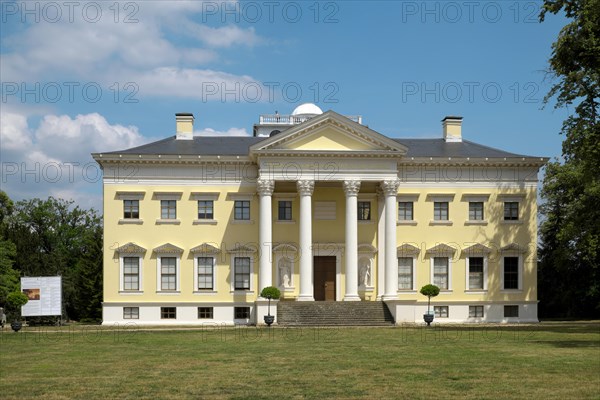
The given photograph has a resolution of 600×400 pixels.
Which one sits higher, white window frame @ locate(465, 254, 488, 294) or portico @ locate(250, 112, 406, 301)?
portico @ locate(250, 112, 406, 301)

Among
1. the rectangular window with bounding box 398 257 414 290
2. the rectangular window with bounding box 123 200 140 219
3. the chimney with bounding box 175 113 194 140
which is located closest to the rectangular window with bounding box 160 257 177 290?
the rectangular window with bounding box 123 200 140 219

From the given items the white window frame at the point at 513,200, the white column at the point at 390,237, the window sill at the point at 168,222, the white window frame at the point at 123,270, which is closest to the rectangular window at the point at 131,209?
the window sill at the point at 168,222

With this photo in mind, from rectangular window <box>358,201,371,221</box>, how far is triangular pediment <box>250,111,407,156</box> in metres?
4.31

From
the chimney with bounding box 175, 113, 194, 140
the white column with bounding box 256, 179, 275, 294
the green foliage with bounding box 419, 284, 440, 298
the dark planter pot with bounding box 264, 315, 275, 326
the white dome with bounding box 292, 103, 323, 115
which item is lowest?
the dark planter pot with bounding box 264, 315, 275, 326

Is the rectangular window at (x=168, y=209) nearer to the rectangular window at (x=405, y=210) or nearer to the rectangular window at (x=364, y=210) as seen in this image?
the rectangular window at (x=364, y=210)

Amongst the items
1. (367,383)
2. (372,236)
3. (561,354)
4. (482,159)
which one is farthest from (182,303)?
(367,383)

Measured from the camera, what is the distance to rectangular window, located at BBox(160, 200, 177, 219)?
151ft

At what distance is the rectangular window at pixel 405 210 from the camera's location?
47.2m

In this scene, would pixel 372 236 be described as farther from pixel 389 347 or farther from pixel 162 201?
pixel 389 347

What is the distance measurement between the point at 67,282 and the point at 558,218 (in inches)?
1486

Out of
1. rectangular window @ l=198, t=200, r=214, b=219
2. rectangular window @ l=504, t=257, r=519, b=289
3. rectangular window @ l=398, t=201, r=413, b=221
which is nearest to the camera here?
rectangular window @ l=198, t=200, r=214, b=219

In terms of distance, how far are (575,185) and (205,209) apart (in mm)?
23672

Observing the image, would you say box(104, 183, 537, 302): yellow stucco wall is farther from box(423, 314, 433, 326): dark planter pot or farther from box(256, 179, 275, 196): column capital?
box(423, 314, 433, 326): dark planter pot

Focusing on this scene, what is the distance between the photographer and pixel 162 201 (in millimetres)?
46000
